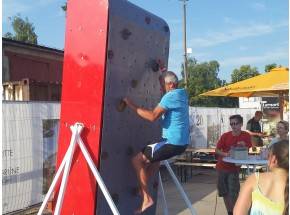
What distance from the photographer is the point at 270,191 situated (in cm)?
317

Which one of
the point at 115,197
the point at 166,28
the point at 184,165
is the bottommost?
the point at 184,165

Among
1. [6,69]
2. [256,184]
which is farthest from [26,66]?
[256,184]

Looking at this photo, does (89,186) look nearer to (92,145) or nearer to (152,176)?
(92,145)

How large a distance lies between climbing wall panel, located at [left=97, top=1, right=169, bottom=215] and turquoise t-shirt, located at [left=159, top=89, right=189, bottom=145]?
0.49m

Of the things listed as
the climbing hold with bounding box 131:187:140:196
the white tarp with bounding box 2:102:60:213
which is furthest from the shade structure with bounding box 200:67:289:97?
the climbing hold with bounding box 131:187:140:196

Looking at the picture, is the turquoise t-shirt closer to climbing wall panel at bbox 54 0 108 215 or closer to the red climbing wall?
the red climbing wall

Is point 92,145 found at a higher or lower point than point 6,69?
lower

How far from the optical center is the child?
314cm

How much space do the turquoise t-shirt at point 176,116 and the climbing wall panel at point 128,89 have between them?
1.60 feet

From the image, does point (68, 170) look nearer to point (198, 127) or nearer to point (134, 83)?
point (134, 83)

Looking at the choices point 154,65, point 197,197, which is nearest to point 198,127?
point 197,197

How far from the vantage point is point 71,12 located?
4996 mm

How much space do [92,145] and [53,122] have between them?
4657 millimetres

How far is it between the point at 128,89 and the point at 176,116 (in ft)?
2.11
